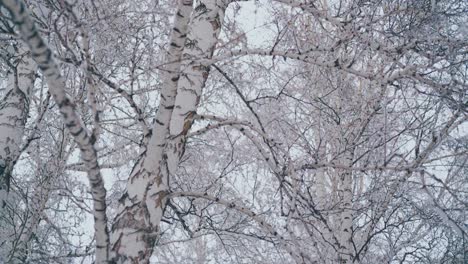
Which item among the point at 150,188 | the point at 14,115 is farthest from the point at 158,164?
the point at 14,115

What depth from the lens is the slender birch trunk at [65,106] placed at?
1.92m

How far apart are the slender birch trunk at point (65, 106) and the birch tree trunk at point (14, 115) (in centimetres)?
167

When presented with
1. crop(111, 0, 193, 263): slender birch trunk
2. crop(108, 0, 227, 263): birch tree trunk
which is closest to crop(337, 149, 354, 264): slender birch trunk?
crop(108, 0, 227, 263): birch tree trunk

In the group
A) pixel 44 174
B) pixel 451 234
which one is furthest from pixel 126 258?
pixel 451 234

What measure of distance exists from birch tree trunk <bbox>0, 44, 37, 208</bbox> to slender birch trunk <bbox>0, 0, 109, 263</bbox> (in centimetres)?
167

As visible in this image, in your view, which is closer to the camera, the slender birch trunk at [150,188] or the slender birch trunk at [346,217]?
the slender birch trunk at [150,188]

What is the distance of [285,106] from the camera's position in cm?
621

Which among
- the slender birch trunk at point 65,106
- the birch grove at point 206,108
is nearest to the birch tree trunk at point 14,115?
the birch grove at point 206,108

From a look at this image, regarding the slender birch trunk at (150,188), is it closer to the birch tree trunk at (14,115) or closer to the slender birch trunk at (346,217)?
the birch tree trunk at (14,115)

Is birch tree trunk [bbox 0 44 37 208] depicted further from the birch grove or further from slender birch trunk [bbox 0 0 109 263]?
slender birch trunk [bbox 0 0 109 263]

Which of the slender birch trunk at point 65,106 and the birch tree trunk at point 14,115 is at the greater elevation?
the birch tree trunk at point 14,115

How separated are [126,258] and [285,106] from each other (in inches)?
144

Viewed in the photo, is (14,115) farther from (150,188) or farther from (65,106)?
(65,106)

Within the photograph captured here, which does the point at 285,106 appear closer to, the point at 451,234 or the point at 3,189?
the point at 451,234
